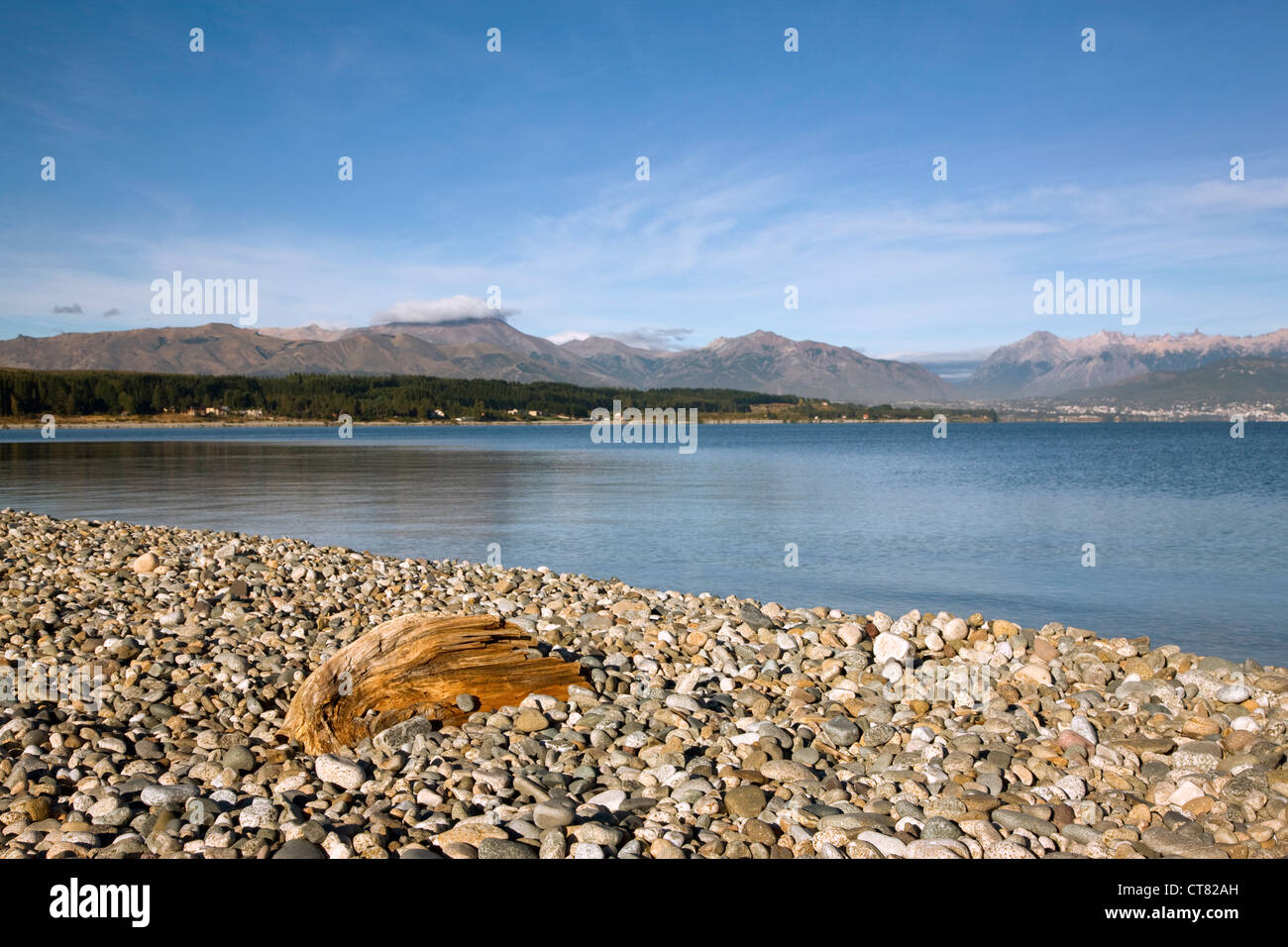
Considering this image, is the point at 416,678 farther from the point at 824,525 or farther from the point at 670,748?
the point at 824,525

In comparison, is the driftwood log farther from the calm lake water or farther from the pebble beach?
the calm lake water

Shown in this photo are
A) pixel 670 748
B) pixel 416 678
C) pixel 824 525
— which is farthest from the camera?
pixel 824 525

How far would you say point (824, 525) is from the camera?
91.7 ft

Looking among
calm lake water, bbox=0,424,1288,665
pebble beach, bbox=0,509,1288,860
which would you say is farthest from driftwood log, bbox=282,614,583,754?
calm lake water, bbox=0,424,1288,665

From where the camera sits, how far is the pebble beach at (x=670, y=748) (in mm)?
5688

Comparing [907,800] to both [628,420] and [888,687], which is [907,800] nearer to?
[888,687]

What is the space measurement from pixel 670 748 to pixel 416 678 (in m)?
2.63

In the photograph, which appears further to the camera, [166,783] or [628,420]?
[628,420]

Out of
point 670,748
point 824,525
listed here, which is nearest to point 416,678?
point 670,748

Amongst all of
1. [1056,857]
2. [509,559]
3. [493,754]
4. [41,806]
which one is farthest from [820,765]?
[509,559]

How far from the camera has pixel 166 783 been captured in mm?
6570

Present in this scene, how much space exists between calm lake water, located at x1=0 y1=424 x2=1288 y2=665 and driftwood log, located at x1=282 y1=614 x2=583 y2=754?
328 inches

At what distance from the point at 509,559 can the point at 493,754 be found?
13.5m

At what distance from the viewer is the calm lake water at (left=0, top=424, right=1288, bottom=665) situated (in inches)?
656
